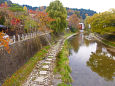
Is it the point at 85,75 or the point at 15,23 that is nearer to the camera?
the point at 85,75

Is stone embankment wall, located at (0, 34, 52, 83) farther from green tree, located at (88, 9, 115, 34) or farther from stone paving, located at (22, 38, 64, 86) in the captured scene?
green tree, located at (88, 9, 115, 34)

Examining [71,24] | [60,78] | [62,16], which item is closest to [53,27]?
[62,16]

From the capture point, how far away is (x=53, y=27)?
2447 centimetres

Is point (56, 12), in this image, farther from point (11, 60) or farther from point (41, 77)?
point (41, 77)

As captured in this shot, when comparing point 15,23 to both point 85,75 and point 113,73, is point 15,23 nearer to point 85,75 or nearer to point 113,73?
point 85,75

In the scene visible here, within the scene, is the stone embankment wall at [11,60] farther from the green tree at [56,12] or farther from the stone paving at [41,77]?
the green tree at [56,12]

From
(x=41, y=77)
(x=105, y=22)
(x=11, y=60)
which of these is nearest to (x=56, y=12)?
(x=105, y=22)

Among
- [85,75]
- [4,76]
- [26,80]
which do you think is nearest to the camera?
[4,76]

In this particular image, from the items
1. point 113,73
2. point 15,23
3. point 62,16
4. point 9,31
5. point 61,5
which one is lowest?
point 113,73

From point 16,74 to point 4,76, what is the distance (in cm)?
123

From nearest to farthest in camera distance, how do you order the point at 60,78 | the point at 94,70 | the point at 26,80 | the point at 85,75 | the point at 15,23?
the point at 26,80, the point at 60,78, the point at 85,75, the point at 94,70, the point at 15,23

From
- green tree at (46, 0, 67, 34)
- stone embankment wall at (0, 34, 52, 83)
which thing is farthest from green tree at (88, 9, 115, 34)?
stone embankment wall at (0, 34, 52, 83)

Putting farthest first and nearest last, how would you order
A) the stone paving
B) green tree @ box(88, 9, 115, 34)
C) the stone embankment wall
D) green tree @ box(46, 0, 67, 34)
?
green tree @ box(46, 0, 67, 34), green tree @ box(88, 9, 115, 34), the stone paving, the stone embankment wall

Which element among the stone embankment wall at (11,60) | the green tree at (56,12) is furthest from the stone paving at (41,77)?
the green tree at (56,12)
